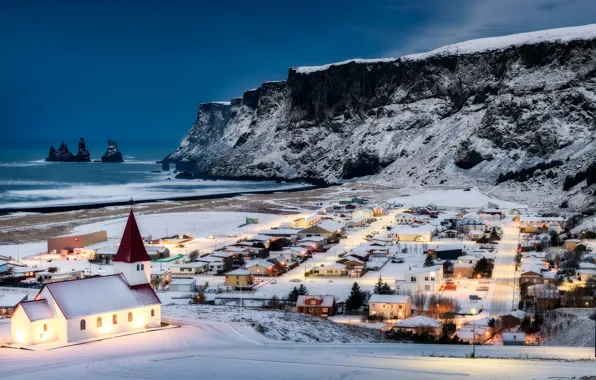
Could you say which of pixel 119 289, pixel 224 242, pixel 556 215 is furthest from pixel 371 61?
pixel 119 289

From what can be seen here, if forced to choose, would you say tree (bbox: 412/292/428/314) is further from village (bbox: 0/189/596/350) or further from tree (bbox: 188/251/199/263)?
tree (bbox: 188/251/199/263)

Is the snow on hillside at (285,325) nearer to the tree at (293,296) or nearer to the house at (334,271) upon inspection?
the tree at (293,296)

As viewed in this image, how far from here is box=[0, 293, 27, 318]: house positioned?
3158cm

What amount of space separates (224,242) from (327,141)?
4279 inches

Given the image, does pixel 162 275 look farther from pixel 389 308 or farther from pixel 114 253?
pixel 389 308

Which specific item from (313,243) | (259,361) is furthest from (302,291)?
(313,243)

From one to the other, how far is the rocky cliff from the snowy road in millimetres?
82700

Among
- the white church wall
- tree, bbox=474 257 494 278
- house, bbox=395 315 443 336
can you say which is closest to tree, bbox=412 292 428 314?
house, bbox=395 315 443 336

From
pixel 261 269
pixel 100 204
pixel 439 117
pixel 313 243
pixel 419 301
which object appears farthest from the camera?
pixel 439 117

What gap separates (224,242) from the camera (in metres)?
59.7

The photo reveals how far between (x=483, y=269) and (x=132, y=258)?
2492 centimetres

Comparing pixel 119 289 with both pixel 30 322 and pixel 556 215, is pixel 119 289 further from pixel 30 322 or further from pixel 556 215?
pixel 556 215

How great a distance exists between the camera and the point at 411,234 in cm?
6194

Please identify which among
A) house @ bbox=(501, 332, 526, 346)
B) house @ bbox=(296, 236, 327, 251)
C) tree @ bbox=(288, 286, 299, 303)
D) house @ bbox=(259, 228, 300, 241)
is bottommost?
tree @ bbox=(288, 286, 299, 303)
